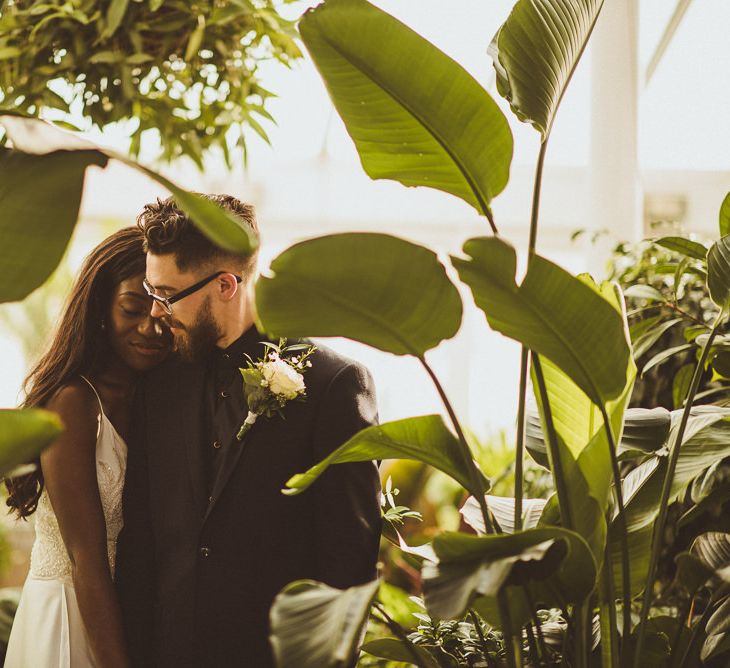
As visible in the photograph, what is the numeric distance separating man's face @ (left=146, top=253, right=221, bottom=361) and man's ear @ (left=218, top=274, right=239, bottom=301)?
0.02m

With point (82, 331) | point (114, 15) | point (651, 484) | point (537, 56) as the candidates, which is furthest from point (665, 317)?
point (114, 15)

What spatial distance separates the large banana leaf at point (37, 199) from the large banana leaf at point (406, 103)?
35cm

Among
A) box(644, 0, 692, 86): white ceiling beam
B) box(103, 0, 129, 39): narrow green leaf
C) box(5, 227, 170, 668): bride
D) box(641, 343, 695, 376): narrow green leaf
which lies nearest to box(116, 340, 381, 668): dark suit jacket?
box(5, 227, 170, 668): bride

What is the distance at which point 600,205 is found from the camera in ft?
11.3

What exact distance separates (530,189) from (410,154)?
20.0 ft

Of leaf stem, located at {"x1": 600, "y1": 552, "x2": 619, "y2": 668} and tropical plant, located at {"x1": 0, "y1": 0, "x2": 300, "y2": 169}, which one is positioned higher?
tropical plant, located at {"x1": 0, "y1": 0, "x2": 300, "y2": 169}

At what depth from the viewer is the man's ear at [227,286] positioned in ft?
6.24

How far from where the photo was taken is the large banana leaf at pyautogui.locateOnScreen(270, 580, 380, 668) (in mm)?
908

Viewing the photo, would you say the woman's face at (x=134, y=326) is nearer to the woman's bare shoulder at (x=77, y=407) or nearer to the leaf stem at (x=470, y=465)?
the woman's bare shoulder at (x=77, y=407)

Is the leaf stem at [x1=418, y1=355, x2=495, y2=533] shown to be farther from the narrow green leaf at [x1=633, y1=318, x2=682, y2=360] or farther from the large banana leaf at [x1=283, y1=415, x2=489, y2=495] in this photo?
the narrow green leaf at [x1=633, y1=318, x2=682, y2=360]

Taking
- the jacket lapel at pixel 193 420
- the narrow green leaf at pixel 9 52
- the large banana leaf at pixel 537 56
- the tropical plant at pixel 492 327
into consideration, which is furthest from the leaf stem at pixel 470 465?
the narrow green leaf at pixel 9 52

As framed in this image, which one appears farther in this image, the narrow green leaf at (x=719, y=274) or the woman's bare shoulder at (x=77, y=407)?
the woman's bare shoulder at (x=77, y=407)

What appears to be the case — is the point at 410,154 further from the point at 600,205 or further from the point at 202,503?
the point at 600,205

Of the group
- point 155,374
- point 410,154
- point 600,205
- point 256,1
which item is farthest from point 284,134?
point 410,154
